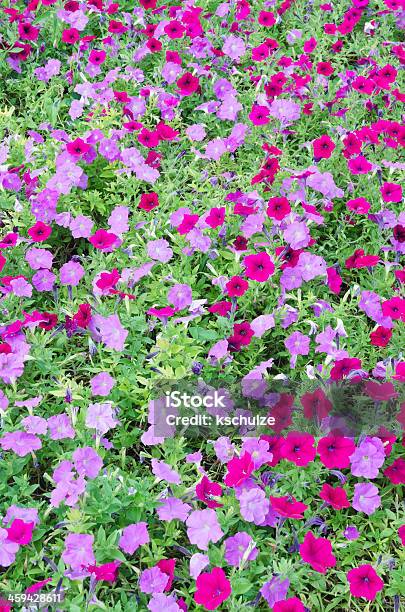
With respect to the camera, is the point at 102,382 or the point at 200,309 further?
the point at 200,309

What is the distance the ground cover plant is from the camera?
2637 millimetres

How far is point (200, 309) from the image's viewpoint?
3369 mm

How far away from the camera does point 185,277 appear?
3549 mm

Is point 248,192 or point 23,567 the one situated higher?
point 248,192

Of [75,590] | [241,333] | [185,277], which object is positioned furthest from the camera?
[185,277]

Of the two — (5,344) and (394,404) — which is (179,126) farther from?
(394,404)

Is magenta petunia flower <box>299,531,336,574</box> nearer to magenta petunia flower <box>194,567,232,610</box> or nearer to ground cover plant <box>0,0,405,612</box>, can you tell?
ground cover plant <box>0,0,405,612</box>

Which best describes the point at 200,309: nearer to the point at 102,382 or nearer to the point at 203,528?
the point at 102,382

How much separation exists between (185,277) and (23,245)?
0.92 metres

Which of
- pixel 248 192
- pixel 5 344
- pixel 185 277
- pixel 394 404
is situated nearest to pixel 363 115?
pixel 248 192

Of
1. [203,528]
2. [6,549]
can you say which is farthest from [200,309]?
[6,549]

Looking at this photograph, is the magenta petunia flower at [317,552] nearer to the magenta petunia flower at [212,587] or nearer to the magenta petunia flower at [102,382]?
the magenta petunia flower at [212,587]

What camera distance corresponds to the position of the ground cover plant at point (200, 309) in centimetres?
264

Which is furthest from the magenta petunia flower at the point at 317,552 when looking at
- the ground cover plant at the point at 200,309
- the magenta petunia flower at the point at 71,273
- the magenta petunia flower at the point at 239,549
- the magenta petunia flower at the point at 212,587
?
the magenta petunia flower at the point at 71,273
